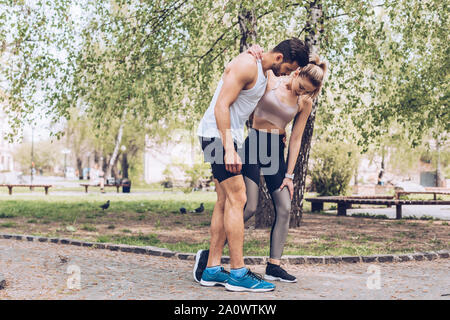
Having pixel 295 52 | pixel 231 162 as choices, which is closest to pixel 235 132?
pixel 231 162

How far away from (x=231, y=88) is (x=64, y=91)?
7941mm

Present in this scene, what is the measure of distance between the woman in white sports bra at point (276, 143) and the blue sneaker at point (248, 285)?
0.44 metres

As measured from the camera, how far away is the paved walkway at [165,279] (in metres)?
4.42

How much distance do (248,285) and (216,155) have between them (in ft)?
3.53

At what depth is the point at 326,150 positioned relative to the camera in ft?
61.6

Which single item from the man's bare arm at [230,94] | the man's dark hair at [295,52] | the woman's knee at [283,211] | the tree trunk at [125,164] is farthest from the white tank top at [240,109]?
the tree trunk at [125,164]

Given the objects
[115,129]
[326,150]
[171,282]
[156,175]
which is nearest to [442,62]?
[326,150]

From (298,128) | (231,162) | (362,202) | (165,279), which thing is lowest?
(165,279)

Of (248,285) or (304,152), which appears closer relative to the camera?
(248,285)

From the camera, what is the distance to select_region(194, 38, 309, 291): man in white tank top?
173 inches

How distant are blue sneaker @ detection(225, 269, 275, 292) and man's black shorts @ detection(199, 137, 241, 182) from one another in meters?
0.82

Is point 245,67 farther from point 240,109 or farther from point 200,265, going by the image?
point 200,265

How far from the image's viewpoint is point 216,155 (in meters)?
4.59

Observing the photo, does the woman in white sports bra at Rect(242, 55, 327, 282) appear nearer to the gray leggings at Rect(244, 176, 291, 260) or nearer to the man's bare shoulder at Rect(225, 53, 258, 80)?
the gray leggings at Rect(244, 176, 291, 260)
